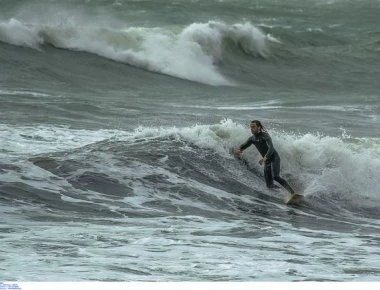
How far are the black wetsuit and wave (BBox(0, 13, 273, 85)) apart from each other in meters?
14.1

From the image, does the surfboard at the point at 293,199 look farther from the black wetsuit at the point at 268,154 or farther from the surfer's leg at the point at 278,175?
the black wetsuit at the point at 268,154

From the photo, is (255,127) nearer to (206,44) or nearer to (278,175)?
(278,175)

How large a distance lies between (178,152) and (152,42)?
16.6m

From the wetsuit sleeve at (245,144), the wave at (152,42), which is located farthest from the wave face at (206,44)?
the wetsuit sleeve at (245,144)

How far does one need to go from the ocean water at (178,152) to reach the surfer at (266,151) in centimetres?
22

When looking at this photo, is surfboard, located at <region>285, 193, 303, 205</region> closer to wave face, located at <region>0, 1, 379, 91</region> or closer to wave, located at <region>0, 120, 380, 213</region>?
wave, located at <region>0, 120, 380, 213</region>

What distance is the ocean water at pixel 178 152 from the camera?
10.4m

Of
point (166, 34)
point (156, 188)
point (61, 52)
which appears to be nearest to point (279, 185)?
point (156, 188)

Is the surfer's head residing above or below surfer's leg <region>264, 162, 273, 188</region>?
above

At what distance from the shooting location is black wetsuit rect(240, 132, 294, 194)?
15.9 metres

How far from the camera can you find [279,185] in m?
16.3

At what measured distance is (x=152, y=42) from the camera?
32875mm

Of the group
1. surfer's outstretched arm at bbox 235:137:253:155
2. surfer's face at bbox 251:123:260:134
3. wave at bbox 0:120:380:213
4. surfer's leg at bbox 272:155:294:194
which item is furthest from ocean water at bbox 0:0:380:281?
surfer's face at bbox 251:123:260:134

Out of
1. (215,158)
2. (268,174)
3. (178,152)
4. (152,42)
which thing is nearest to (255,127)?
(268,174)
